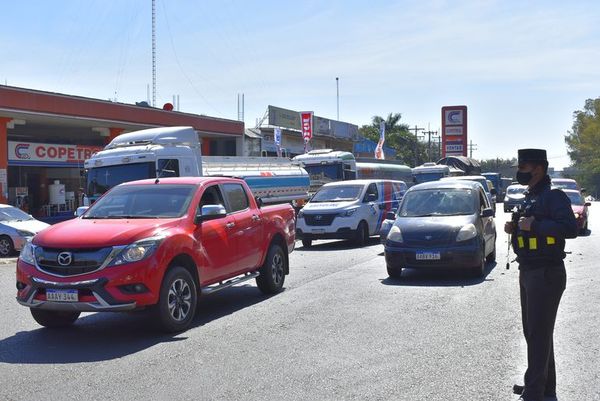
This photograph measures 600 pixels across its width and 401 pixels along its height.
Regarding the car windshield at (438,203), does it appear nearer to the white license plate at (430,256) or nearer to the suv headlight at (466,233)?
the suv headlight at (466,233)

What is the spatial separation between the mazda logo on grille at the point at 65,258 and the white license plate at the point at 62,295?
0.99 feet

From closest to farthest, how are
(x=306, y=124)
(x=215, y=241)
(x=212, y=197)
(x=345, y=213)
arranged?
(x=215, y=241) < (x=212, y=197) < (x=345, y=213) < (x=306, y=124)

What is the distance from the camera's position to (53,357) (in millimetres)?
6836

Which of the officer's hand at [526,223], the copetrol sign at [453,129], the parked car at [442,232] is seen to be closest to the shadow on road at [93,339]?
the parked car at [442,232]

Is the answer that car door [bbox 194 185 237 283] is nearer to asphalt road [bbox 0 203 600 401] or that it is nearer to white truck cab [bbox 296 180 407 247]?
asphalt road [bbox 0 203 600 401]

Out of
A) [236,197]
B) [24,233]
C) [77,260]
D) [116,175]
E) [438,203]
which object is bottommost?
[24,233]

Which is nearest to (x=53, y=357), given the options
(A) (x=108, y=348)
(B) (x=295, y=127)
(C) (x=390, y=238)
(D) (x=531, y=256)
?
(A) (x=108, y=348)

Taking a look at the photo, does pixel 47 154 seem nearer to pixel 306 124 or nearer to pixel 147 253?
pixel 306 124

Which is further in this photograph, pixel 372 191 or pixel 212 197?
pixel 372 191

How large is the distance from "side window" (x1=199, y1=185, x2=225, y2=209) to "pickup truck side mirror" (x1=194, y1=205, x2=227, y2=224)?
369 mm

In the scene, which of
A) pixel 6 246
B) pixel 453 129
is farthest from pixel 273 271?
pixel 453 129

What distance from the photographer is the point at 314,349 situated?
6941 mm

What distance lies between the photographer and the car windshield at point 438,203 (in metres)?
12.7

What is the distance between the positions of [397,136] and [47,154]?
61.2 metres
